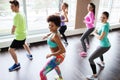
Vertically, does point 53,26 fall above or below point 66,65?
above

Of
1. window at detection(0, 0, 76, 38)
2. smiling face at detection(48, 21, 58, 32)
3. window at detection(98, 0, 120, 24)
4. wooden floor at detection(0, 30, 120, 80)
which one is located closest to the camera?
smiling face at detection(48, 21, 58, 32)

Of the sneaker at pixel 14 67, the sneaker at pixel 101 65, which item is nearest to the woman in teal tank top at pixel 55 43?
the sneaker at pixel 14 67

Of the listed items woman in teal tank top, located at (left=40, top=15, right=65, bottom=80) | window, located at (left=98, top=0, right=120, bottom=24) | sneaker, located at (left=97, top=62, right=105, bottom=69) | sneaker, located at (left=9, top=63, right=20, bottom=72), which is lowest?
sneaker, located at (left=97, top=62, right=105, bottom=69)

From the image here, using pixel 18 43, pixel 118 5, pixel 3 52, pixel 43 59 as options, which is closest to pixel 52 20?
pixel 18 43

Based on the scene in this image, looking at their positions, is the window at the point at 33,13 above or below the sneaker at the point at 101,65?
above

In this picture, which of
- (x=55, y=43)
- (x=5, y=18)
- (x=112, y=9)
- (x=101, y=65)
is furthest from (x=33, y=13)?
(x=112, y=9)

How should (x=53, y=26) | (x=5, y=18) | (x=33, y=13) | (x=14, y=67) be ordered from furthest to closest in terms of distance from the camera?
(x=33, y=13)
(x=5, y=18)
(x=14, y=67)
(x=53, y=26)

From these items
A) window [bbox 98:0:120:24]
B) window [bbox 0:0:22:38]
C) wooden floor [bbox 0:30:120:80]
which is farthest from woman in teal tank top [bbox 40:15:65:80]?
window [bbox 98:0:120:24]

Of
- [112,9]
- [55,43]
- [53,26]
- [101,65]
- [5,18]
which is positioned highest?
[112,9]

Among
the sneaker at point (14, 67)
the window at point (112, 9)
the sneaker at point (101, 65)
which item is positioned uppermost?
the window at point (112, 9)

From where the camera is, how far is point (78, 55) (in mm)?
3455

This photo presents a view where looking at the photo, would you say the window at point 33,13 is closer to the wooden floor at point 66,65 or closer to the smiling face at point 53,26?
the wooden floor at point 66,65

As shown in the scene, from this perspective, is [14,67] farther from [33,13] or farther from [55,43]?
[33,13]

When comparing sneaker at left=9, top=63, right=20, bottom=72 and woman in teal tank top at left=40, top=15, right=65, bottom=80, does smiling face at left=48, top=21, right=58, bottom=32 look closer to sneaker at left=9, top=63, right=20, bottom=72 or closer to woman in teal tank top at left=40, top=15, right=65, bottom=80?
woman in teal tank top at left=40, top=15, right=65, bottom=80
